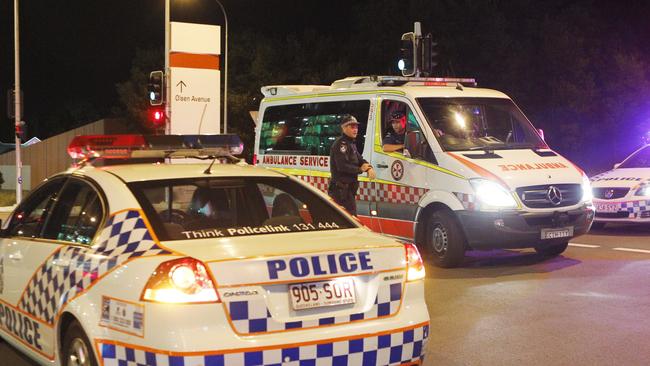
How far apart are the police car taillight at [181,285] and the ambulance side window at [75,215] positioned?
2.61 feet

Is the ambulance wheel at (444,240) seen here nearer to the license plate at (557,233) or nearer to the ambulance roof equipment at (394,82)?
the license plate at (557,233)

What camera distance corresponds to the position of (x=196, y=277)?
3.80 meters

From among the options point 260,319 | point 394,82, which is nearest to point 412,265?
point 260,319

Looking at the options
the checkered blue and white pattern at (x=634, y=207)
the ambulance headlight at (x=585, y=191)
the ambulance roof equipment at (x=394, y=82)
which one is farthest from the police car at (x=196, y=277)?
the checkered blue and white pattern at (x=634, y=207)

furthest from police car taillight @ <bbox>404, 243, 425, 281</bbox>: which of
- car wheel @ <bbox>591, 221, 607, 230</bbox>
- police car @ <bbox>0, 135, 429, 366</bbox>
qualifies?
car wheel @ <bbox>591, 221, 607, 230</bbox>

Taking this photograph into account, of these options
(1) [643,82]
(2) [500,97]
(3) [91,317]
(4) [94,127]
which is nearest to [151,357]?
(3) [91,317]

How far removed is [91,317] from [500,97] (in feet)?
24.3

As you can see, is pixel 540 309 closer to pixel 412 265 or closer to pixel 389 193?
pixel 389 193

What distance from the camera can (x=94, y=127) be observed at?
1468 inches

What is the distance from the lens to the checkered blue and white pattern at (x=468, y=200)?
900cm

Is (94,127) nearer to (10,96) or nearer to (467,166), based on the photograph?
(10,96)

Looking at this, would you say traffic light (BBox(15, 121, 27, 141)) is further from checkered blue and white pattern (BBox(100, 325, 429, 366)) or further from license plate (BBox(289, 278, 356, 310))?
license plate (BBox(289, 278, 356, 310))

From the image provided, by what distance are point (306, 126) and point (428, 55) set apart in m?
4.32

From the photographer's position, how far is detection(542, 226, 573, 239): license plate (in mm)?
9141
